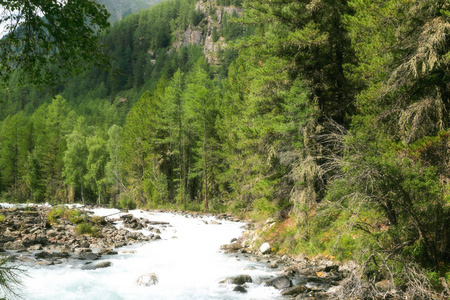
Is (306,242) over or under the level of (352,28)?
under

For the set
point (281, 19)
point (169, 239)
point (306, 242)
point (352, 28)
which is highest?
point (281, 19)

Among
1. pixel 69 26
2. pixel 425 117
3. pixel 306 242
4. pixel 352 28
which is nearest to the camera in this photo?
pixel 69 26

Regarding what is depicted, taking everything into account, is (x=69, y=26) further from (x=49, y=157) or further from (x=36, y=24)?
(x=49, y=157)

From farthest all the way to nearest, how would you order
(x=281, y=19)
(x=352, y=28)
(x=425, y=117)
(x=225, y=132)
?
(x=225, y=132)
(x=281, y=19)
(x=352, y=28)
(x=425, y=117)

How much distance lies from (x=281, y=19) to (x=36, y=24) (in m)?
10.5

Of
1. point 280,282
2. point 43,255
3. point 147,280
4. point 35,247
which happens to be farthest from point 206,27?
point 280,282

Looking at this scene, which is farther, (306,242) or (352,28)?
(306,242)

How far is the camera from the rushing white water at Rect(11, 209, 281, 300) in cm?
855

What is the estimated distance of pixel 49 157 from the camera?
47.3 m

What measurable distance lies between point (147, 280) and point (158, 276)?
0.74 metres

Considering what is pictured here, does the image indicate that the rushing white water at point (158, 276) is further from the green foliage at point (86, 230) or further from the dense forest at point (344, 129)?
the dense forest at point (344, 129)

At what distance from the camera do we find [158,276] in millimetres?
10242

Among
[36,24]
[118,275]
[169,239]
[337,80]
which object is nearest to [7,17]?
[36,24]

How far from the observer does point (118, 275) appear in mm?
10250
